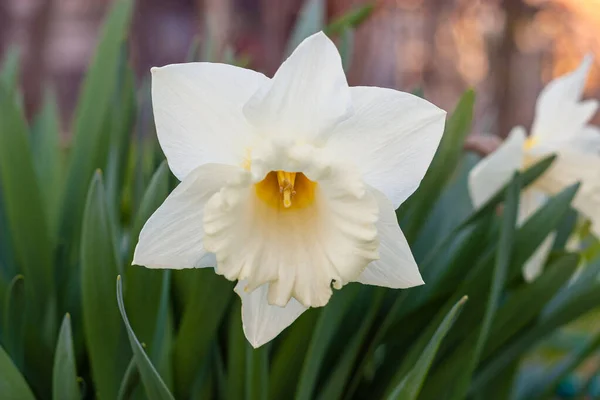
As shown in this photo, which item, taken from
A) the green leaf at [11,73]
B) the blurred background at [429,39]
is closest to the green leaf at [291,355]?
the green leaf at [11,73]

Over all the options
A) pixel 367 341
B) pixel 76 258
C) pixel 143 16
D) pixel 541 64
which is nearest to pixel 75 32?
pixel 143 16

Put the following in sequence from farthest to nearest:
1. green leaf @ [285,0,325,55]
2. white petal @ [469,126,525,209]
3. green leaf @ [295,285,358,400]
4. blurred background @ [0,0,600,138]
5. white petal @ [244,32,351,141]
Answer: blurred background @ [0,0,600,138] < green leaf @ [285,0,325,55] < white petal @ [469,126,525,209] < green leaf @ [295,285,358,400] < white petal @ [244,32,351,141]

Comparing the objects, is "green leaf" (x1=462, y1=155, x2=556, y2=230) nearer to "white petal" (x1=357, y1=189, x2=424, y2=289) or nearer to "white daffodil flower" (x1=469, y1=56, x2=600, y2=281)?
"white daffodil flower" (x1=469, y1=56, x2=600, y2=281)

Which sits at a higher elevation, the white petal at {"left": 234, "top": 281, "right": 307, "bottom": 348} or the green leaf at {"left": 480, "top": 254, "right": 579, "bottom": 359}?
the white petal at {"left": 234, "top": 281, "right": 307, "bottom": 348}

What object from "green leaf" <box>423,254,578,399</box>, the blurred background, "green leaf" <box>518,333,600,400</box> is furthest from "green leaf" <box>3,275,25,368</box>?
the blurred background

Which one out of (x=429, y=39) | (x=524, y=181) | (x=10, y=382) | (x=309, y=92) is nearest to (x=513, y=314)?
(x=524, y=181)

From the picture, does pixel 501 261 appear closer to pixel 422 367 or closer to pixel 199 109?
pixel 422 367

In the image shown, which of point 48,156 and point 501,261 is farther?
point 48,156
